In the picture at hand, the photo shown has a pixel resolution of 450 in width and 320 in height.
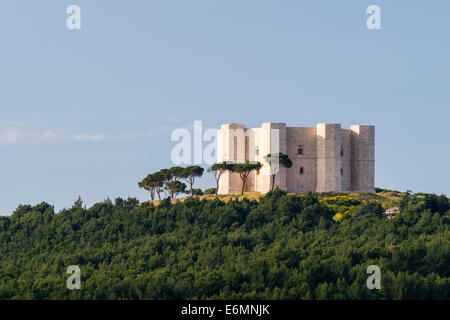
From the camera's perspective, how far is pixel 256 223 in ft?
200

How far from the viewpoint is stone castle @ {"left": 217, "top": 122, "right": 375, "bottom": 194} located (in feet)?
237

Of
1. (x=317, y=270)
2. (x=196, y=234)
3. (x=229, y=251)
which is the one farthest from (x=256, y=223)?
(x=317, y=270)

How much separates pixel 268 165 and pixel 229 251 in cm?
2121

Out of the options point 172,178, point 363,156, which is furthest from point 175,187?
point 363,156

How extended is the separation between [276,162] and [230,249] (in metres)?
20.9

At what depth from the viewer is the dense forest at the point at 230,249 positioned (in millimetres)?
41031

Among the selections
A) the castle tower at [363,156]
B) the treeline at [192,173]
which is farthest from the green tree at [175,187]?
the castle tower at [363,156]

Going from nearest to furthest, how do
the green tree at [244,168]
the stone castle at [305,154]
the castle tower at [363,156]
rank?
the green tree at [244,168] < the stone castle at [305,154] < the castle tower at [363,156]

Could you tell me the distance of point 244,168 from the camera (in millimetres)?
71562

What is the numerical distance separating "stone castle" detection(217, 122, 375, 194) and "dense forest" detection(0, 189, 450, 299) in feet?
14.7

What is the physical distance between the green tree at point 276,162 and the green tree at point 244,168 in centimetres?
111

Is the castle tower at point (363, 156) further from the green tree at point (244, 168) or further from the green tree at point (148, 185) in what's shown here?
the green tree at point (148, 185)

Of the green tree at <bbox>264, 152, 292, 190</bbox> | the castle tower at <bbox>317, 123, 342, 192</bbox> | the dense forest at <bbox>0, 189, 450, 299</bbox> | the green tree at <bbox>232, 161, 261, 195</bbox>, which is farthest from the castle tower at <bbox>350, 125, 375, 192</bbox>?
the green tree at <bbox>232, 161, 261, 195</bbox>
